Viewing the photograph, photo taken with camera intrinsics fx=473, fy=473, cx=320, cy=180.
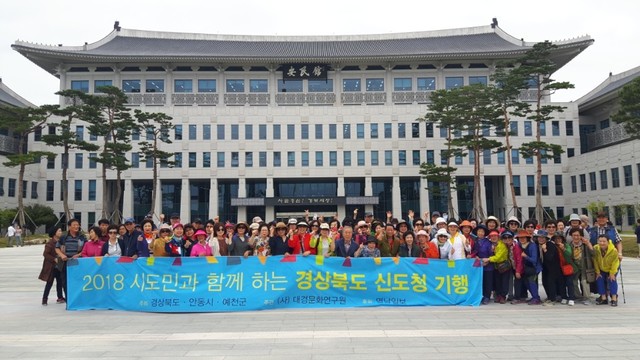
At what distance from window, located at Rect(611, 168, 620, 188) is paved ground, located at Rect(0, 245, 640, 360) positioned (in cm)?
3535

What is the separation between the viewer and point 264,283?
9445 millimetres

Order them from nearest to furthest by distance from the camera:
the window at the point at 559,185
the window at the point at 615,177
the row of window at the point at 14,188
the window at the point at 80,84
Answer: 1. the window at the point at 615,177
2. the row of window at the point at 14,188
3. the window at the point at 559,185
4. the window at the point at 80,84

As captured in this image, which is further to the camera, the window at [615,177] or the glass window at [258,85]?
the glass window at [258,85]

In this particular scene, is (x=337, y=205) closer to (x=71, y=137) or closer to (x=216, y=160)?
(x=216, y=160)

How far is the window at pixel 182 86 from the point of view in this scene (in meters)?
49.9

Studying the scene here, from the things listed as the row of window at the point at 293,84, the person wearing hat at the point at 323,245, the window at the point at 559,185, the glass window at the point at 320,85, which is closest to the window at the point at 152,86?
the row of window at the point at 293,84

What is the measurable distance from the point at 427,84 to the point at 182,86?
26.0 m

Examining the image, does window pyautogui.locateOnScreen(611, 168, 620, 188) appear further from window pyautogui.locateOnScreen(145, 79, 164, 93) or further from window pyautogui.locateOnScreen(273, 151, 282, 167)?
window pyautogui.locateOnScreen(145, 79, 164, 93)

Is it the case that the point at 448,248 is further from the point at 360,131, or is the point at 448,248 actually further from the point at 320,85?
the point at 320,85

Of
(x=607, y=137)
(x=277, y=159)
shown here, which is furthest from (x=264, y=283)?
(x=607, y=137)

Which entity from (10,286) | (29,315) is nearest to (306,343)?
(29,315)

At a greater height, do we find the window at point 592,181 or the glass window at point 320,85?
the glass window at point 320,85

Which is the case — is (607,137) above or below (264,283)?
above

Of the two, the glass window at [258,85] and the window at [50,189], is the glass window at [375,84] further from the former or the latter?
the window at [50,189]
